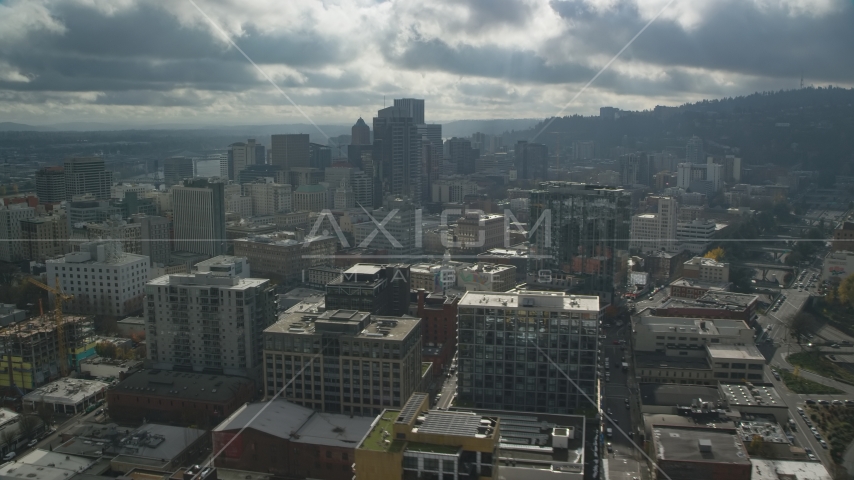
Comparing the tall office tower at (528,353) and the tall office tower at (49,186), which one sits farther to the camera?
the tall office tower at (49,186)

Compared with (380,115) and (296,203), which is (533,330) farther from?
(380,115)

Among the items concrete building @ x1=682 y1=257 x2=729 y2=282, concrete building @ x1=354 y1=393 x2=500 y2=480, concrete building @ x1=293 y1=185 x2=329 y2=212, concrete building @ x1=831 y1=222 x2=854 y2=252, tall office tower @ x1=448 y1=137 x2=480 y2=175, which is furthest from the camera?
tall office tower @ x1=448 y1=137 x2=480 y2=175

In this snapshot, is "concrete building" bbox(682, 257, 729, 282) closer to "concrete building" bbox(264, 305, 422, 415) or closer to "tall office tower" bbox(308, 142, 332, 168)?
"concrete building" bbox(264, 305, 422, 415)

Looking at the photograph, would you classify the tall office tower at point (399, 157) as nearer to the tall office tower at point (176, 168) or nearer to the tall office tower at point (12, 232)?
the tall office tower at point (176, 168)

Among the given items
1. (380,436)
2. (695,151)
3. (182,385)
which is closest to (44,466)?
(182,385)

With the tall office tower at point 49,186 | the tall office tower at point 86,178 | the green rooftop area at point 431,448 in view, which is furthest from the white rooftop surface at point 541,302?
the tall office tower at point 49,186

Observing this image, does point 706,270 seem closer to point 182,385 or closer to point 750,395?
point 750,395

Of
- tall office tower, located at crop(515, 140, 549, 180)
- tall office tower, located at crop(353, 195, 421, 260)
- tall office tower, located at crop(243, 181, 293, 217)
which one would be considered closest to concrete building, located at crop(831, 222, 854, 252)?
tall office tower, located at crop(353, 195, 421, 260)
